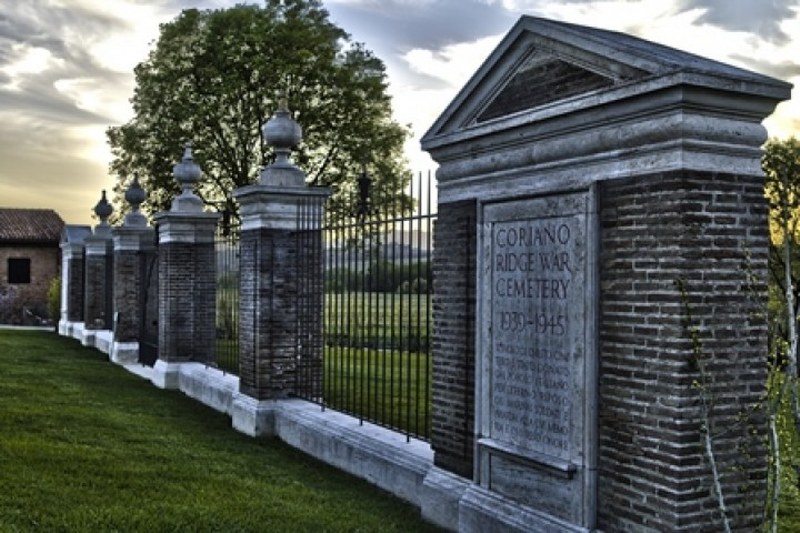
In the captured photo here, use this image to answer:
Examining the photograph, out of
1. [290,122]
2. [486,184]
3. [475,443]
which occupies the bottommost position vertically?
[475,443]

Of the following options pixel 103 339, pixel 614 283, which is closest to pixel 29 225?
pixel 103 339

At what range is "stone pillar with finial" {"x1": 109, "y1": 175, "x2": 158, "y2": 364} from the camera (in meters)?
17.0

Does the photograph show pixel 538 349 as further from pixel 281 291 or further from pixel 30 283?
pixel 30 283

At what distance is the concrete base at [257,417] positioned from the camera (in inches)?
390

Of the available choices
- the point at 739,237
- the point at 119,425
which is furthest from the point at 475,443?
the point at 119,425

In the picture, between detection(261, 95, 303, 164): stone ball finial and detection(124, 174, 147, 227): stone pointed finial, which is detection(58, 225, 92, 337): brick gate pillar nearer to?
detection(124, 174, 147, 227): stone pointed finial

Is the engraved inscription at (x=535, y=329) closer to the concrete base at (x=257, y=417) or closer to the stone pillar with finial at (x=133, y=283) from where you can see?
the concrete base at (x=257, y=417)

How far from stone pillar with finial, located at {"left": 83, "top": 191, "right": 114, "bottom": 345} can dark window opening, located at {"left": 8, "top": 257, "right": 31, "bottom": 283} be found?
1816 cm

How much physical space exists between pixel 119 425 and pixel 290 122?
3965 millimetres

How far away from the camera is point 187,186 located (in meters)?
14.7

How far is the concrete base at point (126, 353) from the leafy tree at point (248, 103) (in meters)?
8.37

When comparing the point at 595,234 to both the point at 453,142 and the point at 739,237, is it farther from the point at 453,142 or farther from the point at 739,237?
the point at 453,142

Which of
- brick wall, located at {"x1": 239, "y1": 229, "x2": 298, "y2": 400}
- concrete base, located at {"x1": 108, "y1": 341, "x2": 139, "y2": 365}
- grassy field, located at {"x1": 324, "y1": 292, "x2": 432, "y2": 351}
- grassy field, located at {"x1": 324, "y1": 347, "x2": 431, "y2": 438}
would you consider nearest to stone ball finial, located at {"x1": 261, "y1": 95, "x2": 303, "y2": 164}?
brick wall, located at {"x1": 239, "y1": 229, "x2": 298, "y2": 400}

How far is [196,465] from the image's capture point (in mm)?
8117
